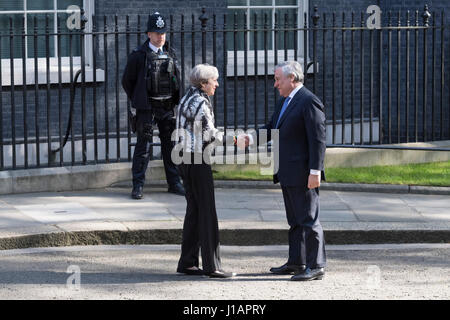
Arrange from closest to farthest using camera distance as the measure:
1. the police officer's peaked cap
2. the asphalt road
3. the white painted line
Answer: the asphalt road, the white painted line, the police officer's peaked cap

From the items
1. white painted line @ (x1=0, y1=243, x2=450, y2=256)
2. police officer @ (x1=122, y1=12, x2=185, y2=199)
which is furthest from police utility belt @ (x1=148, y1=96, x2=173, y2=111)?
white painted line @ (x1=0, y1=243, x2=450, y2=256)

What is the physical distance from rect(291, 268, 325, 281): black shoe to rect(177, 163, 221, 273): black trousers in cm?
59

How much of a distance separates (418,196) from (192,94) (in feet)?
13.4

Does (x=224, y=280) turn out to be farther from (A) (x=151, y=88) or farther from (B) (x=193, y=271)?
(A) (x=151, y=88)

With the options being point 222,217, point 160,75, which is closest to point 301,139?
point 222,217

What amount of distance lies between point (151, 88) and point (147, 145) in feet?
2.00

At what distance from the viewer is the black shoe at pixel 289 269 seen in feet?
27.6

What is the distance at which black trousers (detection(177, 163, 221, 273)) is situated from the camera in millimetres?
8305

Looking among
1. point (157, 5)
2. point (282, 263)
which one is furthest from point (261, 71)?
point (282, 263)

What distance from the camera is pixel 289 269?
27.6 feet

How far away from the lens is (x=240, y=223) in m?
9.85

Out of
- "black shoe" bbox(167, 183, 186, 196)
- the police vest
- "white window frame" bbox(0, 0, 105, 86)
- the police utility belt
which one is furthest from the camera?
"white window frame" bbox(0, 0, 105, 86)

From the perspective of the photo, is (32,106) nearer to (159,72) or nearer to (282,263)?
(159,72)

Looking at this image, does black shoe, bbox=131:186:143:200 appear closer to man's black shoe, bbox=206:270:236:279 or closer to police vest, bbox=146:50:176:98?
police vest, bbox=146:50:176:98
